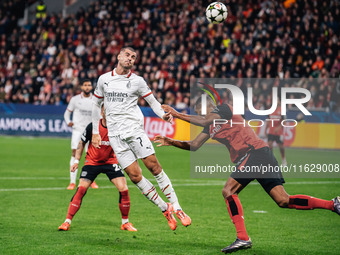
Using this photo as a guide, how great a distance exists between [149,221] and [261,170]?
125 inches

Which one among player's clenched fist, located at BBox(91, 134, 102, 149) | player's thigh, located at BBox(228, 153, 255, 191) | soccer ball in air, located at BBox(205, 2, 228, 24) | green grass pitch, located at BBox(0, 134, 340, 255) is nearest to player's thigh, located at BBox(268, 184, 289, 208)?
player's thigh, located at BBox(228, 153, 255, 191)

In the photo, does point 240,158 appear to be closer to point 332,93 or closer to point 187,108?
point 332,93

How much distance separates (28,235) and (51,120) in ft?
74.5

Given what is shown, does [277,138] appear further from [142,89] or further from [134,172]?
[134,172]

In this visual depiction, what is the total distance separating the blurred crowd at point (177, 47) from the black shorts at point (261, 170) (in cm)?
1714

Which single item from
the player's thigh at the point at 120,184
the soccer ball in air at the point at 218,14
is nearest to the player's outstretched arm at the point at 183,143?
the player's thigh at the point at 120,184

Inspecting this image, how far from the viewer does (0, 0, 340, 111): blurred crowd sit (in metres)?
27.1

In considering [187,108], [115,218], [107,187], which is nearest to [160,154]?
[187,108]

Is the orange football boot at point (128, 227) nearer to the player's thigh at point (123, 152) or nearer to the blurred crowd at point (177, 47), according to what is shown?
the player's thigh at point (123, 152)

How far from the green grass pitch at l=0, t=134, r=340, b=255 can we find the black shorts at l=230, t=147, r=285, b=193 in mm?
946

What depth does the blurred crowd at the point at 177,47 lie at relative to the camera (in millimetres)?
27141

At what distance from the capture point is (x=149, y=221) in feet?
34.4

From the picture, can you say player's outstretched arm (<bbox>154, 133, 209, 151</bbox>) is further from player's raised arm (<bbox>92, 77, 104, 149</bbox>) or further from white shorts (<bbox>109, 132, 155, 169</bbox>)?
player's raised arm (<bbox>92, 77, 104, 149</bbox>)

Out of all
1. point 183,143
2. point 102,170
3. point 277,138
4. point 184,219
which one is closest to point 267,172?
point 183,143
